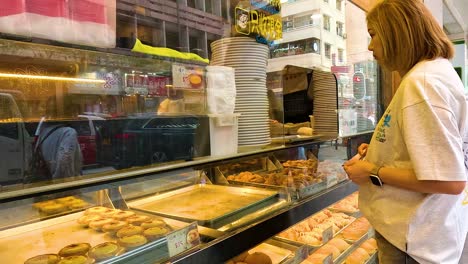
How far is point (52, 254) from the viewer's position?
95 centimetres

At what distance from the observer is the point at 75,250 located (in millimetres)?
970

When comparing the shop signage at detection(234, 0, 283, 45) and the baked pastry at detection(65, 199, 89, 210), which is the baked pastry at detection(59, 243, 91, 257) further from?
the shop signage at detection(234, 0, 283, 45)

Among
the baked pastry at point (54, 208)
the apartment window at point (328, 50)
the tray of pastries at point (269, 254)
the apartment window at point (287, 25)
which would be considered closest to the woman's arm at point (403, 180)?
the tray of pastries at point (269, 254)

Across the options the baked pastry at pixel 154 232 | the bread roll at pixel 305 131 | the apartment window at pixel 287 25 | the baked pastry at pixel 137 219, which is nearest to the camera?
the baked pastry at pixel 154 232

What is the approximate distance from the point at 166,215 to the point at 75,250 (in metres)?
0.39

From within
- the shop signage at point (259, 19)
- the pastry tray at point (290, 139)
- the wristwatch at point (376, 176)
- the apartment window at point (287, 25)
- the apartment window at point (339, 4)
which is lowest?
the wristwatch at point (376, 176)

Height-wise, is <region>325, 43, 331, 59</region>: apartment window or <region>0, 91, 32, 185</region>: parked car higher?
<region>325, 43, 331, 59</region>: apartment window

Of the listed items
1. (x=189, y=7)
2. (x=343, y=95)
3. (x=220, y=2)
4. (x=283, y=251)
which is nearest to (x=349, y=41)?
(x=343, y=95)

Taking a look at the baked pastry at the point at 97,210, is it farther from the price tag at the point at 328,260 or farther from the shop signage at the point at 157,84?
the price tag at the point at 328,260

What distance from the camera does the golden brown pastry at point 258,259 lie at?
159 centimetres

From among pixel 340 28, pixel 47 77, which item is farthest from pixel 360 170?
pixel 340 28

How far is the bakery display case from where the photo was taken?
0.97m

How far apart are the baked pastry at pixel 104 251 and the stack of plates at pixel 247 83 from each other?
78cm

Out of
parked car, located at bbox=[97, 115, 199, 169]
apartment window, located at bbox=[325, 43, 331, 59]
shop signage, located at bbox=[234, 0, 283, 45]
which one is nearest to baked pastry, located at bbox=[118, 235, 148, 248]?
parked car, located at bbox=[97, 115, 199, 169]
